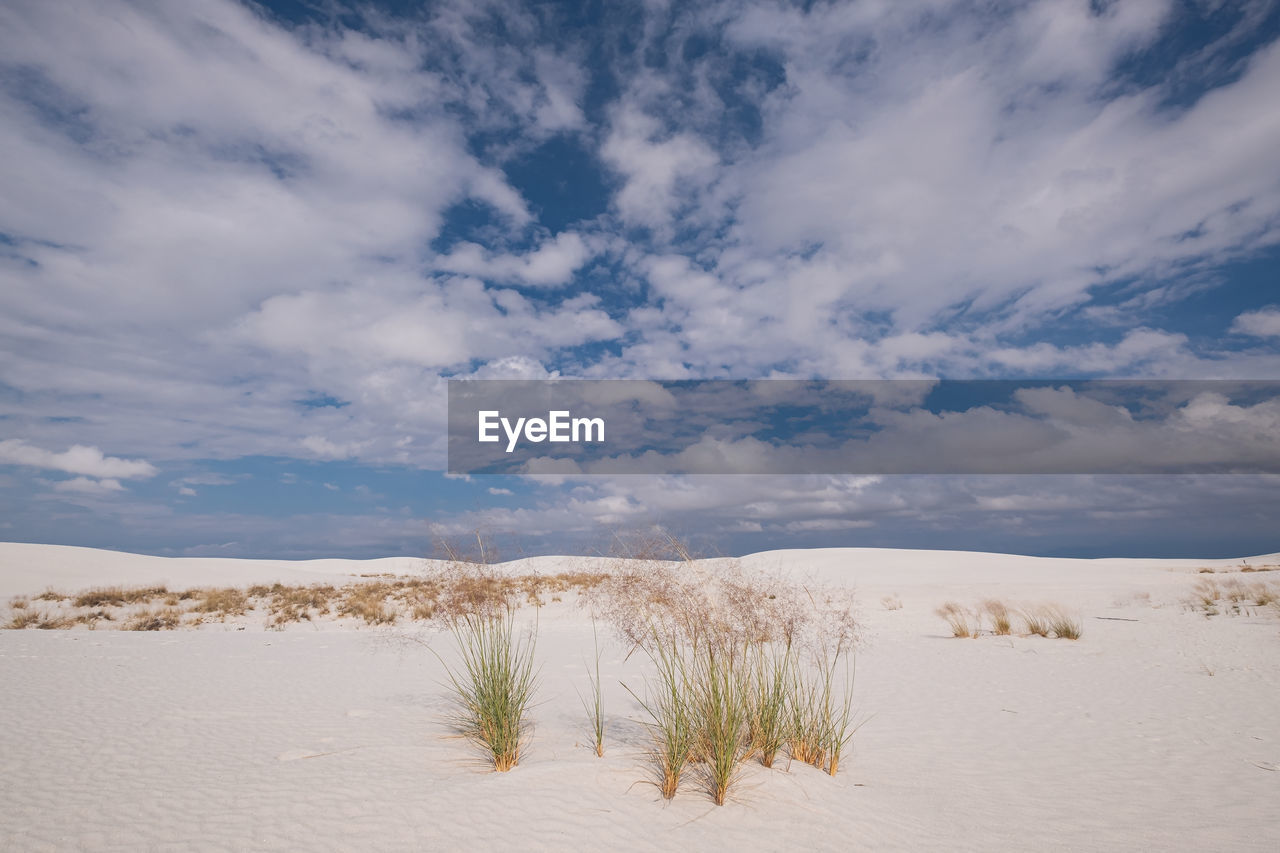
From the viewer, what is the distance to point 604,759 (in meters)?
6.25

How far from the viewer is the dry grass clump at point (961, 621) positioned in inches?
666

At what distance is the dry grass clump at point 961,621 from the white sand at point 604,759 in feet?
6.69

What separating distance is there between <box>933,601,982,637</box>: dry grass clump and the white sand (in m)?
2.04

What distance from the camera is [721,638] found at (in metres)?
6.11

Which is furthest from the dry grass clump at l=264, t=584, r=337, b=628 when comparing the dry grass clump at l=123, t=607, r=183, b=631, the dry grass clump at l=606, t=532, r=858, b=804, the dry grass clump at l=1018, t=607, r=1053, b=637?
the dry grass clump at l=1018, t=607, r=1053, b=637

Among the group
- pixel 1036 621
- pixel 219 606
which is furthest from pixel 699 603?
pixel 219 606

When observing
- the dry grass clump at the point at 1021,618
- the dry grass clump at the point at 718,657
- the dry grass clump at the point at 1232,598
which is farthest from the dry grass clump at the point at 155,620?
the dry grass clump at the point at 1232,598

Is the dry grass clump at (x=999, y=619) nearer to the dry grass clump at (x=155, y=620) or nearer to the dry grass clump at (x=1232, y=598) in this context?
the dry grass clump at (x=1232, y=598)

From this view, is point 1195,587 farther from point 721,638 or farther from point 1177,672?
point 721,638

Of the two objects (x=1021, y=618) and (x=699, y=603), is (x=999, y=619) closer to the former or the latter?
(x=1021, y=618)

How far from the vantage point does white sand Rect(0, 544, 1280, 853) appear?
16.1 ft

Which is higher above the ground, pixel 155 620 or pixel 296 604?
pixel 296 604

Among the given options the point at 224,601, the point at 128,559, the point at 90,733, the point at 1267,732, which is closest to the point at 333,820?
the point at 90,733

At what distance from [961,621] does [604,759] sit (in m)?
15.3
